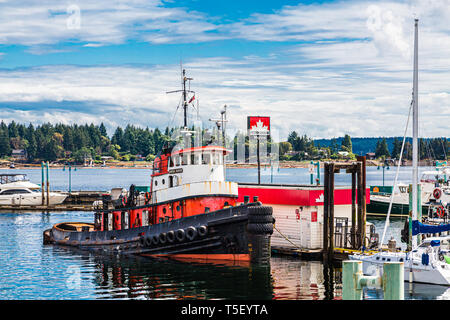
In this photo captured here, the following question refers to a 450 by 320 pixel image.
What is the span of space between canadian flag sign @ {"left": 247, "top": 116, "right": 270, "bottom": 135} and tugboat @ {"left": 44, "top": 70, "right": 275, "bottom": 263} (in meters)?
4.00

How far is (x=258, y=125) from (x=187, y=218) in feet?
29.7

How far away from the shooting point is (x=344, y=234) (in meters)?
29.6

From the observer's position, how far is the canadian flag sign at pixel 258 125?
34.7m

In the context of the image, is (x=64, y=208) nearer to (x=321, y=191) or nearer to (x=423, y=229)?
(x=321, y=191)

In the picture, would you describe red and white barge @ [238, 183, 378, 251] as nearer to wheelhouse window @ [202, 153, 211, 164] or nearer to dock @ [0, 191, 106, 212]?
wheelhouse window @ [202, 153, 211, 164]

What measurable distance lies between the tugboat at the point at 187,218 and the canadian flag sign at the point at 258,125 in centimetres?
400

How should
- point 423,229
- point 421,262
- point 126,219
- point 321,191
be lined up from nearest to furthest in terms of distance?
point 421,262 → point 423,229 → point 321,191 → point 126,219

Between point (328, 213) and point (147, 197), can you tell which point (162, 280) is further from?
point (328, 213)

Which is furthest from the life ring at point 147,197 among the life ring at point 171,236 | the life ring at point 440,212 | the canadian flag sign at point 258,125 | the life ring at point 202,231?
the life ring at point 440,212

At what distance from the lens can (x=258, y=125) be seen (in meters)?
35.1

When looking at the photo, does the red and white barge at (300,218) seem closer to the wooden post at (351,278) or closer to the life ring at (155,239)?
the life ring at (155,239)
